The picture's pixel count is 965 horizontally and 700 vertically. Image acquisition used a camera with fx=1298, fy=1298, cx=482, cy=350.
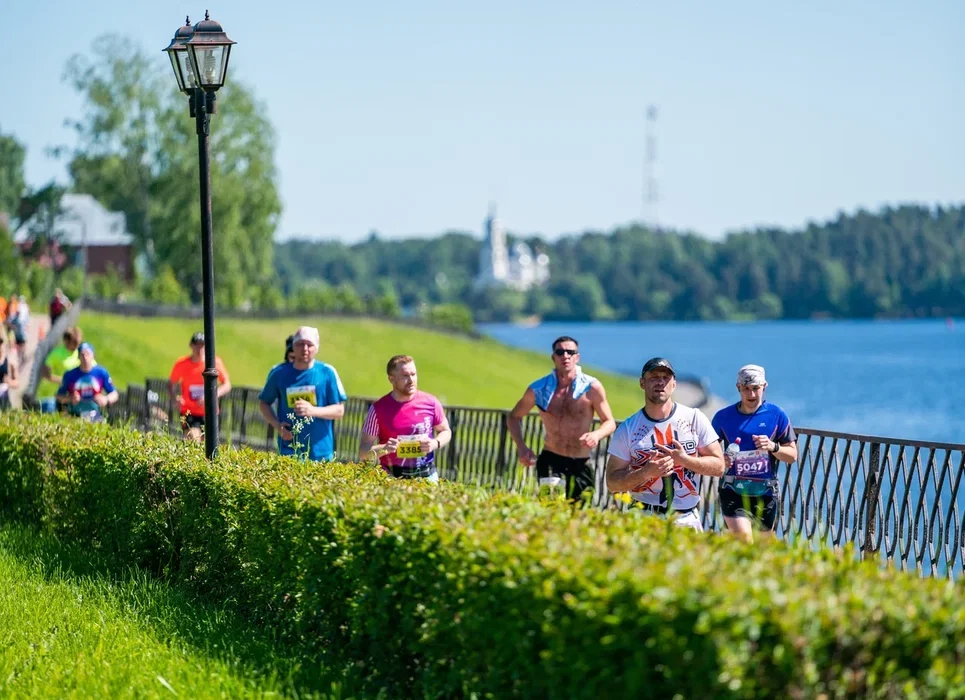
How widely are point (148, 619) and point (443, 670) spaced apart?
2711 mm

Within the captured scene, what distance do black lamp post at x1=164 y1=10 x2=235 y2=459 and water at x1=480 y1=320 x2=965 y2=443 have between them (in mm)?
32793

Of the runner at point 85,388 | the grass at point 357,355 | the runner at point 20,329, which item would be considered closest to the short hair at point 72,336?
the runner at point 85,388

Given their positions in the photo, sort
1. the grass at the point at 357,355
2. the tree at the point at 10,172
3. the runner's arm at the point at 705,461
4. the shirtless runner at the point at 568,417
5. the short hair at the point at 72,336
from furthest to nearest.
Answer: the tree at the point at 10,172, the grass at the point at 357,355, the short hair at the point at 72,336, the shirtless runner at the point at 568,417, the runner's arm at the point at 705,461

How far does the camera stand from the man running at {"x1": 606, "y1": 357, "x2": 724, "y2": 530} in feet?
26.3

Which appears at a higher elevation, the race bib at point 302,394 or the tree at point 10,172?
the tree at point 10,172

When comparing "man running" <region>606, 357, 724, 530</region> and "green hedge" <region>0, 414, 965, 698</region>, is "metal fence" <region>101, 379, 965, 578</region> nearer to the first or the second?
"man running" <region>606, 357, 724, 530</region>

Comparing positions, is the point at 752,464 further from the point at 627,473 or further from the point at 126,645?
the point at 126,645

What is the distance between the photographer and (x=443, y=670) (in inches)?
232

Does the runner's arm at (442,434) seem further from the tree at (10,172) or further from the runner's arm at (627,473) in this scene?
the tree at (10,172)

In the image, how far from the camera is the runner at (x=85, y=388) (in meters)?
15.0

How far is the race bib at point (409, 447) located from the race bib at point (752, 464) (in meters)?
2.39

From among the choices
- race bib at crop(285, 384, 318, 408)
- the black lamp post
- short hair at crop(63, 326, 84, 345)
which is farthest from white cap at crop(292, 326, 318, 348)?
short hair at crop(63, 326, 84, 345)

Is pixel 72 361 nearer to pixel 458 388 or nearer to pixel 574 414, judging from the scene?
pixel 574 414

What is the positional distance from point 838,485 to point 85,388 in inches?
345
